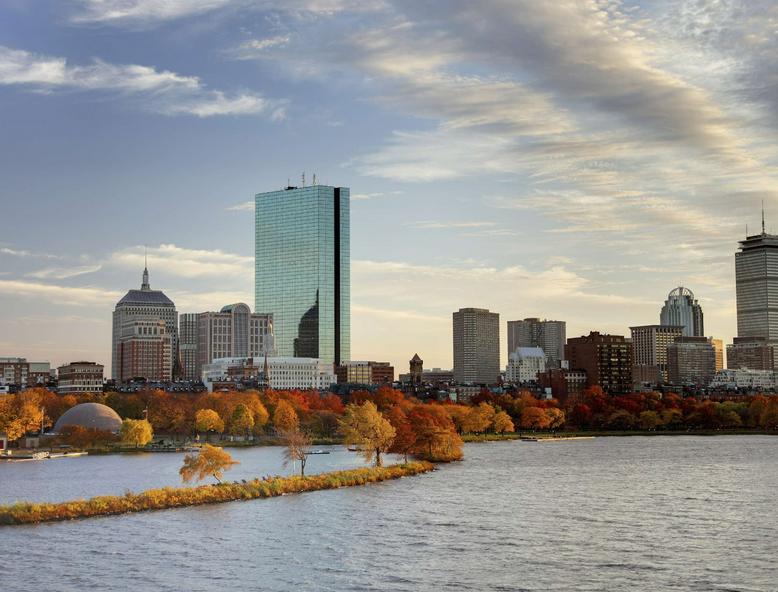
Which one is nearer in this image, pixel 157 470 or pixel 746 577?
pixel 746 577

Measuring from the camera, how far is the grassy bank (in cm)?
8738

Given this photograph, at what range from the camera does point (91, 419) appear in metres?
194

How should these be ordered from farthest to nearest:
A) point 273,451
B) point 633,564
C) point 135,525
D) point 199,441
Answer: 1. point 199,441
2. point 273,451
3. point 135,525
4. point 633,564

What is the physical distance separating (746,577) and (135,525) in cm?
4496

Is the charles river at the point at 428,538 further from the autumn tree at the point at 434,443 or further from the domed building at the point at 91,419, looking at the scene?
the domed building at the point at 91,419

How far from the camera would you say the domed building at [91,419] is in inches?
7569

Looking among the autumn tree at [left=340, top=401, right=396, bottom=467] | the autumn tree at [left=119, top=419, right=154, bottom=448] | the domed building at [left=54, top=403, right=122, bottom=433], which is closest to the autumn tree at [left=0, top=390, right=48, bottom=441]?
the domed building at [left=54, top=403, right=122, bottom=433]

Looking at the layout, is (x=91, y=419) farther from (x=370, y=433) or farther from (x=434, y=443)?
(x=370, y=433)

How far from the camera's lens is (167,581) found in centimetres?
6525

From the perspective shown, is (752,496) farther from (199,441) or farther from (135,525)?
(199,441)

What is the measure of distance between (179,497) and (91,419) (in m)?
103

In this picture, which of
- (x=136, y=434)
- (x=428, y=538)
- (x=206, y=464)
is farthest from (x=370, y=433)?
(x=136, y=434)

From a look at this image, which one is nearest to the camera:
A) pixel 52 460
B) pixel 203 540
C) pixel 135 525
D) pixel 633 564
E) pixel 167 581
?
pixel 167 581

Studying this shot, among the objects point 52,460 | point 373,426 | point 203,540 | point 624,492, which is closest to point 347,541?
point 203,540
